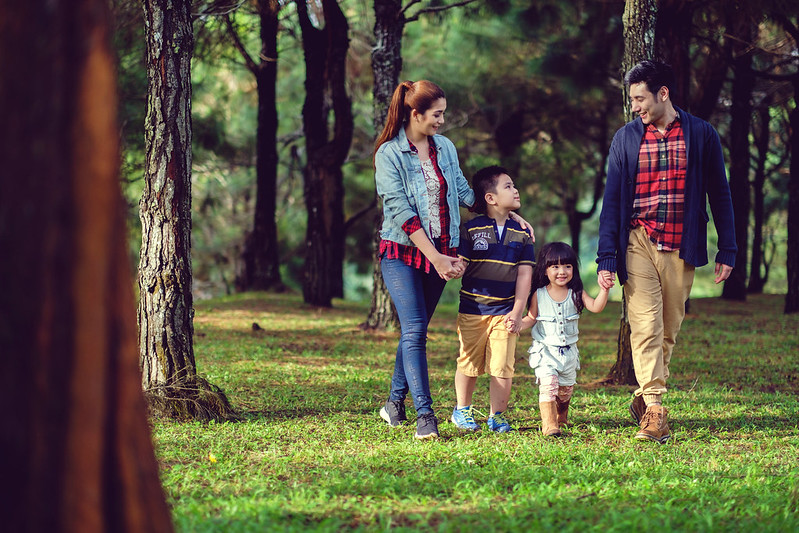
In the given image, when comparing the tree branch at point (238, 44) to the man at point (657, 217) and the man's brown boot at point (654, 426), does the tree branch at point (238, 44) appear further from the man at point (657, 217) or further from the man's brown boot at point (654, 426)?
the man's brown boot at point (654, 426)

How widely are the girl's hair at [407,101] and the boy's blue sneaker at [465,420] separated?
165cm

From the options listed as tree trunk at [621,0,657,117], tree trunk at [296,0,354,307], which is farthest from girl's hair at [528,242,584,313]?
tree trunk at [296,0,354,307]

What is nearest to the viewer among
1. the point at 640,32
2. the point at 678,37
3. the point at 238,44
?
the point at 640,32

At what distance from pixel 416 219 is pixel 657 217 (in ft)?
4.57

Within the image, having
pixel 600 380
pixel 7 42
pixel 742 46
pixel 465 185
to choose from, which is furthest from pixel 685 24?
pixel 7 42

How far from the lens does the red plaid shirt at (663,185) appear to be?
4.88 m

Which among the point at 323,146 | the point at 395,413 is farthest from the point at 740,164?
the point at 395,413

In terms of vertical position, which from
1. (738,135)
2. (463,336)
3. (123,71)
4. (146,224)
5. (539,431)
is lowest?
(539,431)

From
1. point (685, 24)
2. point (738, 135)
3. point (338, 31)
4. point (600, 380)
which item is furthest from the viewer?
point (738, 135)

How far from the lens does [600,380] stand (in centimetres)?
709

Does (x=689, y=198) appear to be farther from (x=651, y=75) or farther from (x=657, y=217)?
(x=651, y=75)

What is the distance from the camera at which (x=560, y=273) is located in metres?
4.89

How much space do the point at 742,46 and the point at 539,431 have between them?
425 inches

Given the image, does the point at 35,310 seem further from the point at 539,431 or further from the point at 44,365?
the point at 539,431
